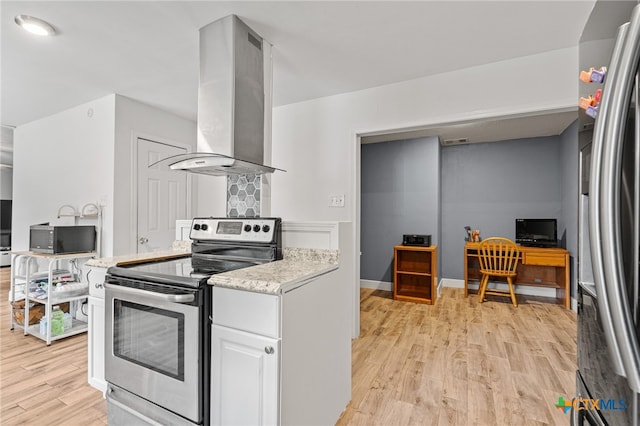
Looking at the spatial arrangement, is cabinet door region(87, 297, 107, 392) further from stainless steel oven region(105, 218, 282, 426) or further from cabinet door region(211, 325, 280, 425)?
cabinet door region(211, 325, 280, 425)

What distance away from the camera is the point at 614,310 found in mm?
504

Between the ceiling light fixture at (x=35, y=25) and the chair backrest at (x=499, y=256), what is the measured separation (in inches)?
181

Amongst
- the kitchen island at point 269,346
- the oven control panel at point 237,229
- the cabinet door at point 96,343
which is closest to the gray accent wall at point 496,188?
the oven control panel at point 237,229

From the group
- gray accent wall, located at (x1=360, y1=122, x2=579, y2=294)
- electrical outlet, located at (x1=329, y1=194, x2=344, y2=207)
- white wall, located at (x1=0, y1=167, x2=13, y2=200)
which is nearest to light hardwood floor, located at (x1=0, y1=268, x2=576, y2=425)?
electrical outlet, located at (x1=329, y1=194, x2=344, y2=207)

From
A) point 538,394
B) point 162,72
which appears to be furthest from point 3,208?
point 538,394

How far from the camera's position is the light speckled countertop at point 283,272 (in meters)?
1.28

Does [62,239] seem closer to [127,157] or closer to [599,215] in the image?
[127,157]

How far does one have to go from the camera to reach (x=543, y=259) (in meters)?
4.01

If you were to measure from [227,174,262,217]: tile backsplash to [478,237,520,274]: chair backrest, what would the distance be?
3.01 meters

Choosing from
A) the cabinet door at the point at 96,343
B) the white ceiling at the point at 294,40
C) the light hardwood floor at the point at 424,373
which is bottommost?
the light hardwood floor at the point at 424,373

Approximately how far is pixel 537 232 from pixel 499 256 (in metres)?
0.81

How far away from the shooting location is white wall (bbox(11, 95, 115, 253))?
319 centimetres

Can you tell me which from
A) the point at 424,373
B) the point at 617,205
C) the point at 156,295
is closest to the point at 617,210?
the point at 617,205

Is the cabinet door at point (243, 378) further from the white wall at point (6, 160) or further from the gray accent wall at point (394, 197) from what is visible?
the white wall at point (6, 160)
